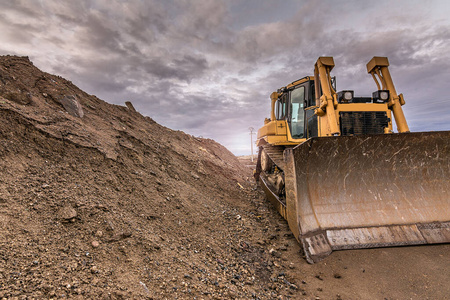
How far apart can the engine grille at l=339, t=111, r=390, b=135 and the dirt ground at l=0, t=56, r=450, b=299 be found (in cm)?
242

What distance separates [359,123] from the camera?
5.03 m

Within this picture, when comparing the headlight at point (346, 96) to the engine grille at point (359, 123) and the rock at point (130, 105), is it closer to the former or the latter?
the engine grille at point (359, 123)

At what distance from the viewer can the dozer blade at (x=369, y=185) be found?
363 centimetres

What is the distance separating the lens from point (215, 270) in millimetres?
3100

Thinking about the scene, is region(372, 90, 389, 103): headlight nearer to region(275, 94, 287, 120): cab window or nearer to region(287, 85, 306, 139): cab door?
region(287, 85, 306, 139): cab door

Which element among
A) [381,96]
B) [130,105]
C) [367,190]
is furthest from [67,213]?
[130,105]

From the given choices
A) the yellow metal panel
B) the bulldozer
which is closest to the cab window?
the yellow metal panel

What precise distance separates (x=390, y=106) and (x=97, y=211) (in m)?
6.23

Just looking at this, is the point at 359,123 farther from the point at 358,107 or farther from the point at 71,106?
the point at 71,106

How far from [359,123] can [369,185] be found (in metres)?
1.62

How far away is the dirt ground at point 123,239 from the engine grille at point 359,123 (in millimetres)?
2419

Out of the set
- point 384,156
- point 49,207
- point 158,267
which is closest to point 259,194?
point 384,156

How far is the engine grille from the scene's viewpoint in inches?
197

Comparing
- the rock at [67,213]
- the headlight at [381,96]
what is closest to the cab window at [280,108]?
the headlight at [381,96]
